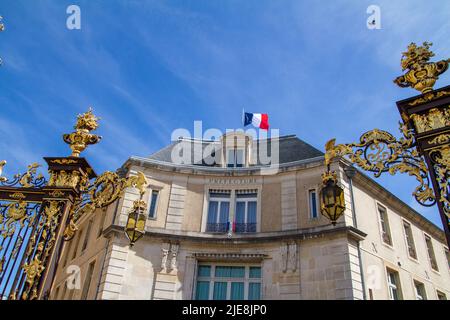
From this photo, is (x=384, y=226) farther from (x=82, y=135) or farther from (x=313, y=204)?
(x=82, y=135)

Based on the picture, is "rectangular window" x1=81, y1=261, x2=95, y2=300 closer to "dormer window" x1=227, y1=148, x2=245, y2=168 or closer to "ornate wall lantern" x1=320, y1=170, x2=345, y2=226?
"dormer window" x1=227, y1=148, x2=245, y2=168

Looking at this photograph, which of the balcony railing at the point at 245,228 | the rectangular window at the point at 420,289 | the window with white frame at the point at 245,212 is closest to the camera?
the balcony railing at the point at 245,228

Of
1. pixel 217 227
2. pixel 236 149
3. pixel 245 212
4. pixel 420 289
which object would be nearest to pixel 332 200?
pixel 217 227

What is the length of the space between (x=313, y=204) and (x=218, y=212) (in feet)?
13.6

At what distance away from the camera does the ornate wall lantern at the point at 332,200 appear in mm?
5641

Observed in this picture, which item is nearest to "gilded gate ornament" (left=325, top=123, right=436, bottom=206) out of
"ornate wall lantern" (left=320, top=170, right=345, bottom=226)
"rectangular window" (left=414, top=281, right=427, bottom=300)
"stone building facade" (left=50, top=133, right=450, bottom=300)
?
"ornate wall lantern" (left=320, top=170, right=345, bottom=226)

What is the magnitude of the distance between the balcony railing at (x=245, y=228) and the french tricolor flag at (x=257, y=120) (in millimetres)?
5097

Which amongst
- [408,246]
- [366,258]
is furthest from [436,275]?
[366,258]

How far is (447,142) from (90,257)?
50.1ft

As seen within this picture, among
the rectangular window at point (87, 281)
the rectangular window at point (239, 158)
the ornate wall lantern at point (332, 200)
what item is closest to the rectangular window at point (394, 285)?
the rectangular window at point (239, 158)

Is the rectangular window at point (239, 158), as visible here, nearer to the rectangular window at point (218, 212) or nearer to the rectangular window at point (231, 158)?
the rectangular window at point (231, 158)

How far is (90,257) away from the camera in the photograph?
16.5 metres

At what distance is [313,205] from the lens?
1533 centimetres
